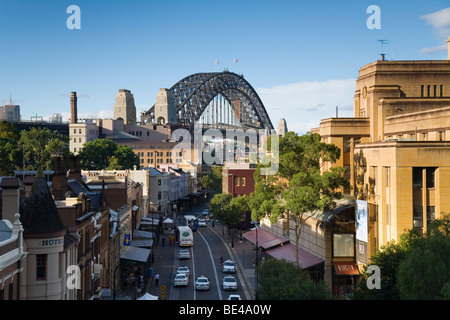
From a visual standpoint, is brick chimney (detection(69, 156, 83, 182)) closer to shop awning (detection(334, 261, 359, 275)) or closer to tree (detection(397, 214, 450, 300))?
shop awning (detection(334, 261, 359, 275))

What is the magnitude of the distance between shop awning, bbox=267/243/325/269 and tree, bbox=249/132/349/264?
2.31 metres

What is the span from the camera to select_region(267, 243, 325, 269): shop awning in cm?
5488

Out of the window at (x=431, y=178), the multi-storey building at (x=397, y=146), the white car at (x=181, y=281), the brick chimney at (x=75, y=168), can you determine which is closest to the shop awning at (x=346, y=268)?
the multi-storey building at (x=397, y=146)

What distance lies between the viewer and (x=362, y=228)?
47.1 m

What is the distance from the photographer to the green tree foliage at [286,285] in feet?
105

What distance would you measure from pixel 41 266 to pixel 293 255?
34205mm

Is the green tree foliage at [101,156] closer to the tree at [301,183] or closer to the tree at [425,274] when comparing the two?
the tree at [301,183]

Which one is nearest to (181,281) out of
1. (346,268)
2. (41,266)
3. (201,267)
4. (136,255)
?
(136,255)

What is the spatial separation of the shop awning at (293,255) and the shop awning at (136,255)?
12.1 m

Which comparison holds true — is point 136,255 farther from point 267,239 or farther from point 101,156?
point 101,156

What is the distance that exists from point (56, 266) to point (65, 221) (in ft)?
20.4

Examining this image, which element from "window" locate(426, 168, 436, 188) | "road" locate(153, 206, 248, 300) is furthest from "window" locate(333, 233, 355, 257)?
"window" locate(426, 168, 436, 188)
